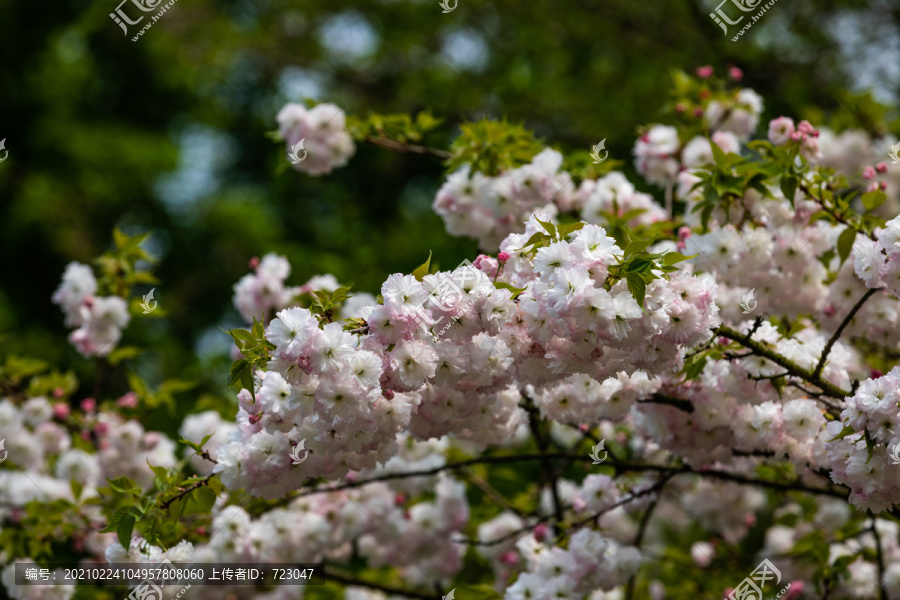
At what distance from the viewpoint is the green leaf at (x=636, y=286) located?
1.89m

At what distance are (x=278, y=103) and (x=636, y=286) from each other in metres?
12.2

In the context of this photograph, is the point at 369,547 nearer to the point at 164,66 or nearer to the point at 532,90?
the point at 532,90

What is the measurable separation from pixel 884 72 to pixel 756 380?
18.6ft

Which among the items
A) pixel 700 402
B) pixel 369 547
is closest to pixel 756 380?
pixel 700 402

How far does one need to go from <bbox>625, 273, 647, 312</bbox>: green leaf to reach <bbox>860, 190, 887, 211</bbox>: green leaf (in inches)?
52.1

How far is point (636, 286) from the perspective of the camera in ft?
6.21

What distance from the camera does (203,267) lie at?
1346 centimetres

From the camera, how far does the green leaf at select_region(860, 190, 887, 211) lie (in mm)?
2785

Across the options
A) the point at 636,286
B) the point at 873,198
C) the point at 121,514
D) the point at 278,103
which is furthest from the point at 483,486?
the point at 278,103

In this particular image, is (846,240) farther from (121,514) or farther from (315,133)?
(121,514)

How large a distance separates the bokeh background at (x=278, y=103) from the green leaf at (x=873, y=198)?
139 inches

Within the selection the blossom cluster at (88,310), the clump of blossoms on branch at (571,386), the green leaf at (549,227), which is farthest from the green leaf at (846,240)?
the blossom cluster at (88,310)

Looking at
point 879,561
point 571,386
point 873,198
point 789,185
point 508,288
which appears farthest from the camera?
point 879,561

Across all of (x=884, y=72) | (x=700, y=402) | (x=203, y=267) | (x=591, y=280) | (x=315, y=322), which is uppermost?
(x=591, y=280)
